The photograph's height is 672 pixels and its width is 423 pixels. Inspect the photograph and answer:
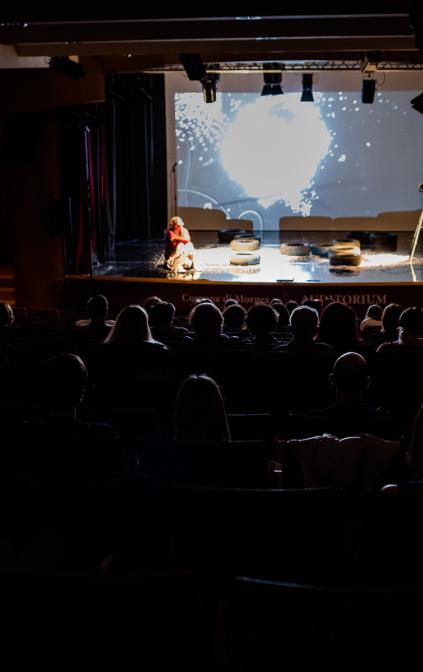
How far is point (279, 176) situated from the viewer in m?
15.7

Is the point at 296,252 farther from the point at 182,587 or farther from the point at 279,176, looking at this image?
the point at 182,587

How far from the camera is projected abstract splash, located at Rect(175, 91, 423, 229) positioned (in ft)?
50.8

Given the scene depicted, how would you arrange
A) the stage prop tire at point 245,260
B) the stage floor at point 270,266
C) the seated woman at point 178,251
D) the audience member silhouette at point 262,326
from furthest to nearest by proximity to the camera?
the stage prop tire at point 245,260 < the seated woman at point 178,251 < the stage floor at point 270,266 < the audience member silhouette at point 262,326

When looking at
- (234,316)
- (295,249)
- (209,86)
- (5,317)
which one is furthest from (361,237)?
(5,317)

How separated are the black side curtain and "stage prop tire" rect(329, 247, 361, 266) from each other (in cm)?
395

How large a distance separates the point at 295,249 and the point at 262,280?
9.15 ft

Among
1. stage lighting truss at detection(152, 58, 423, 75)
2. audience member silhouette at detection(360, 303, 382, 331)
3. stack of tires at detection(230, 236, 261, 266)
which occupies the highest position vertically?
stage lighting truss at detection(152, 58, 423, 75)

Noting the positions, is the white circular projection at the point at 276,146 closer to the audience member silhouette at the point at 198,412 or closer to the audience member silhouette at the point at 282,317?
the audience member silhouette at the point at 282,317

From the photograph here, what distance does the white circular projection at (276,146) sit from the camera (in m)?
15.5

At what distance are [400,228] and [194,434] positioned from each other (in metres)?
14.1

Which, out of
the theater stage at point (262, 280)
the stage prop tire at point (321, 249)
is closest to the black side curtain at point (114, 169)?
the theater stage at point (262, 280)

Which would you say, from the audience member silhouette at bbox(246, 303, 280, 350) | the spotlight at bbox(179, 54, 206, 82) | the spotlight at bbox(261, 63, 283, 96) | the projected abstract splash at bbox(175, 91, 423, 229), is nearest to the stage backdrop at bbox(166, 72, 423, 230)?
the projected abstract splash at bbox(175, 91, 423, 229)

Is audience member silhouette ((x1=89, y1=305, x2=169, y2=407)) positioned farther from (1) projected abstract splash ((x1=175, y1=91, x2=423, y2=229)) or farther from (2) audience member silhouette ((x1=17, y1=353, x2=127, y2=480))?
(1) projected abstract splash ((x1=175, y1=91, x2=423, y2=229))

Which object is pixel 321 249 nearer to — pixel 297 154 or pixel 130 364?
pixel 297 154
